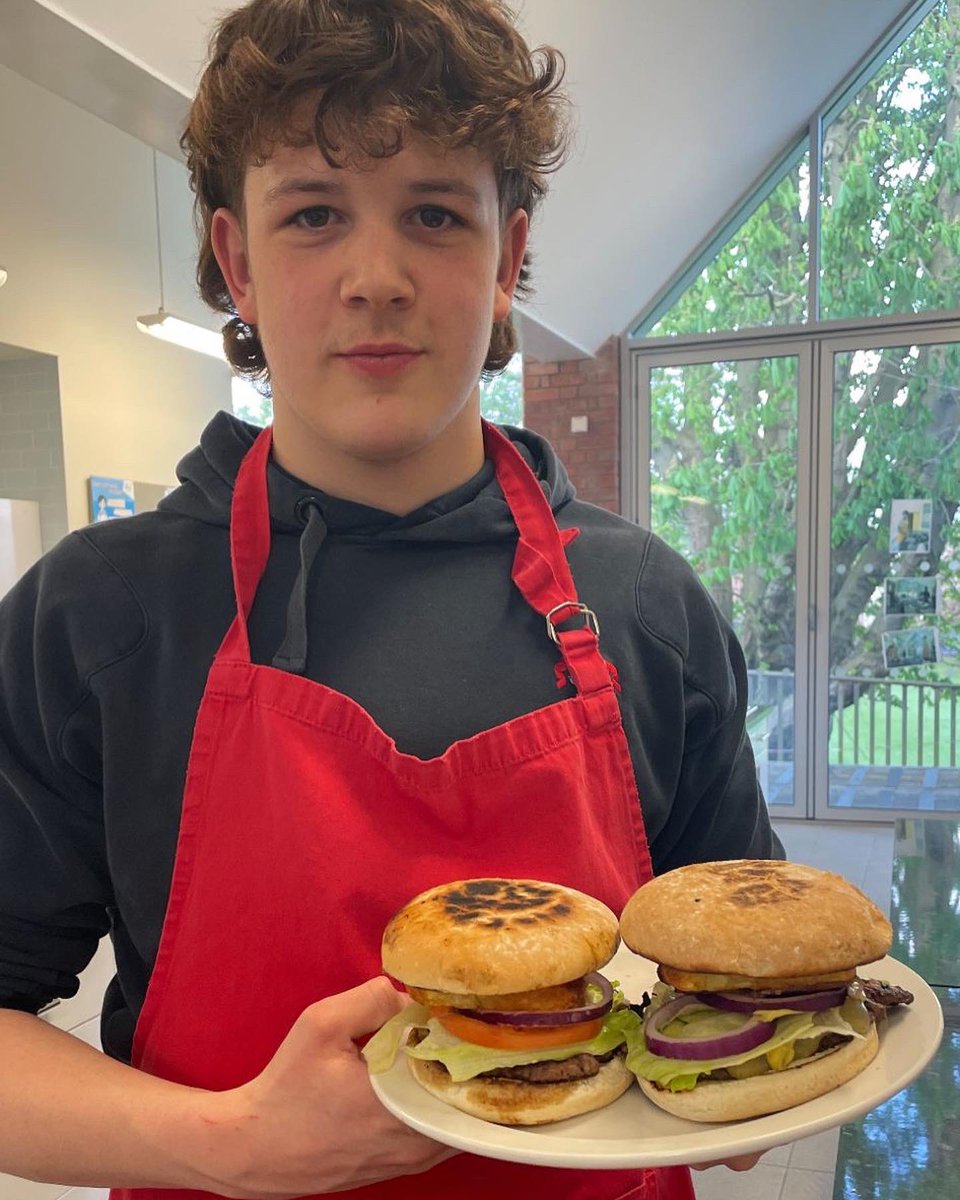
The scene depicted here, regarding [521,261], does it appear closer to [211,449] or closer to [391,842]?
[211,449]

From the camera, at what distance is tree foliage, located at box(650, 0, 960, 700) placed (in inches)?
252

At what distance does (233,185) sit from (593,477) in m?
6.08

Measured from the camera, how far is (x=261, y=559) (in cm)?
110

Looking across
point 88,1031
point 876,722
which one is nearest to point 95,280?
point 88,1031

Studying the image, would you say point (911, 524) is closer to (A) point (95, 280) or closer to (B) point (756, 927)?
(A) point (95, 280)

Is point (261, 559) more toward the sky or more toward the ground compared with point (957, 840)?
more toward the sky

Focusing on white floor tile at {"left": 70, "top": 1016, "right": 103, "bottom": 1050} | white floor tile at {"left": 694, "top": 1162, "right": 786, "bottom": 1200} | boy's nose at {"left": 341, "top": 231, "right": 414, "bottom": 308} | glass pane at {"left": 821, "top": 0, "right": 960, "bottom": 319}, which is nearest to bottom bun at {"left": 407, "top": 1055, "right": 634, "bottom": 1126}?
boy's nose at {"left": 341, "top": 231, "right": 414, "bottom": 308}

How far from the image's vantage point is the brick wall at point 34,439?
5.46 m

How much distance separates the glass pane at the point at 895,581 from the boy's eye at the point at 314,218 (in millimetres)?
6109

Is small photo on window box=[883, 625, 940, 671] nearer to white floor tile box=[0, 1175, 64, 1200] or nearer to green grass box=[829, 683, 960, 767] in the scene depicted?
green grass box=[829, 683, 960, 767]

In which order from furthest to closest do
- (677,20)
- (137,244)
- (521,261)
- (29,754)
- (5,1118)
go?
(137,244)
(677,20)
(521,261)
(29,754)
(5,1118)

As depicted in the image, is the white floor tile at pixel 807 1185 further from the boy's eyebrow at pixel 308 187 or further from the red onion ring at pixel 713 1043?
the boy's eyebrow at pixel 308 187

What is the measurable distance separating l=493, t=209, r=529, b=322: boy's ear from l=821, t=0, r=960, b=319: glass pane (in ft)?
19.6

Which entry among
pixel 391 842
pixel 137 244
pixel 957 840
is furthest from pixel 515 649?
pixel 137 244
